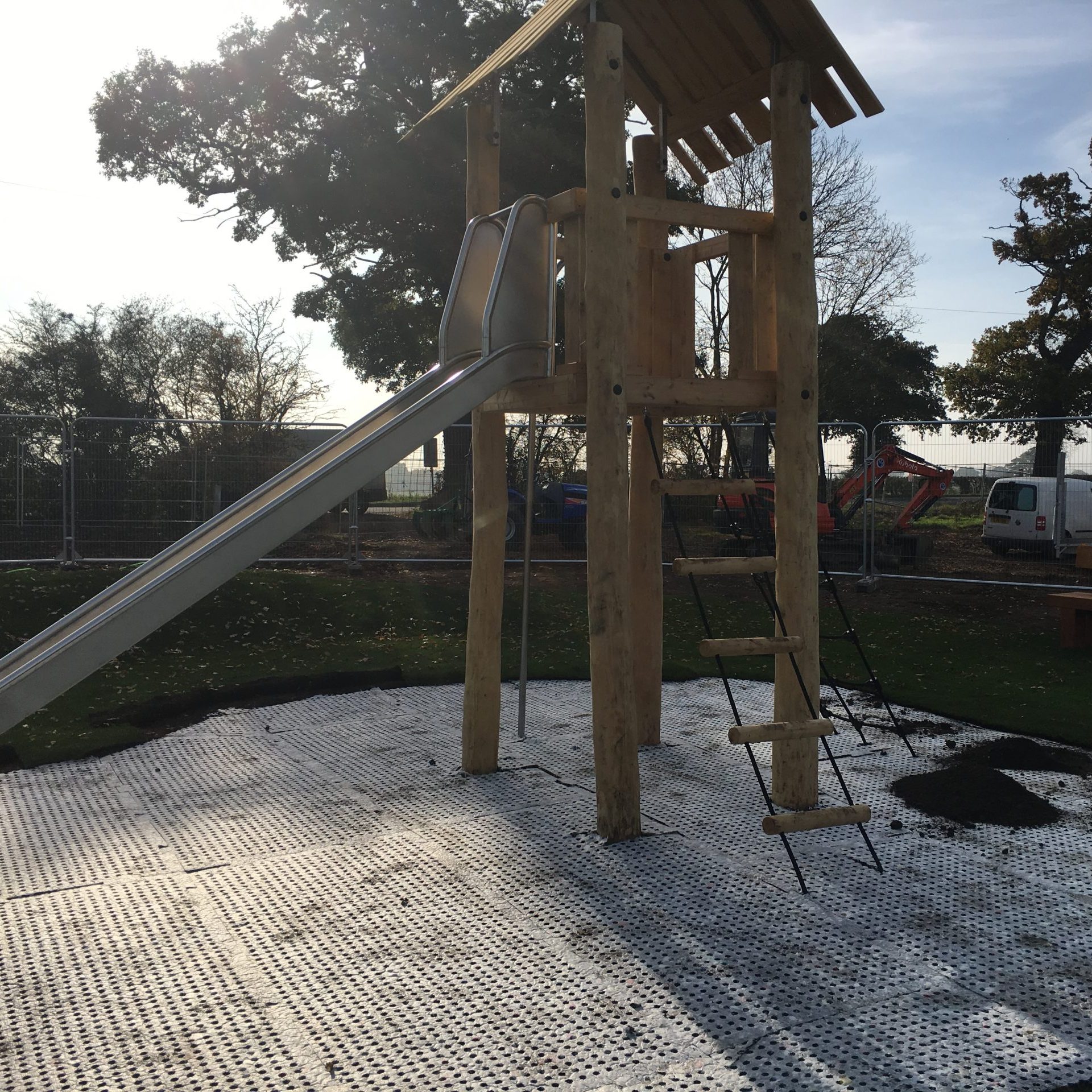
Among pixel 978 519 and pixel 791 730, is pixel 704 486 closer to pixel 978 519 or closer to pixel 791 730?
pixel 791 730

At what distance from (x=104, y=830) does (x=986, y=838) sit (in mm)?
4213

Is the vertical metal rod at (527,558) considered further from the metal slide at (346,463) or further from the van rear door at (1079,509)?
the van rear door at (1079,509)

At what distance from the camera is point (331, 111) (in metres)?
20.6

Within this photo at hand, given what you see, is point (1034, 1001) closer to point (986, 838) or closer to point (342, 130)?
point (986, 838)

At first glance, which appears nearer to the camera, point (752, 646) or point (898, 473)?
point (752, 646)

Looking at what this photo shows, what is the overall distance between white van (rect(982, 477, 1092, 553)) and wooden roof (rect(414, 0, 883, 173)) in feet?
36.4

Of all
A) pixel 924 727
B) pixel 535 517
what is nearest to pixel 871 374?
pixel 535 517

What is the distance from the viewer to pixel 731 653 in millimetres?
4609

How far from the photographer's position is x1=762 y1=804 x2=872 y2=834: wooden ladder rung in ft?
13.8

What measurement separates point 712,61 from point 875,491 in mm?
10628

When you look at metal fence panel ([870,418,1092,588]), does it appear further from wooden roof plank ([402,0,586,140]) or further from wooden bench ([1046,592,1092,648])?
wooden roof plank ([402,0,586,140])

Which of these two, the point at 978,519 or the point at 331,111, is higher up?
the point at 331,111

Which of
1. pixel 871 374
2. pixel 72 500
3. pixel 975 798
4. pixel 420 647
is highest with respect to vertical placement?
pixel 871 374

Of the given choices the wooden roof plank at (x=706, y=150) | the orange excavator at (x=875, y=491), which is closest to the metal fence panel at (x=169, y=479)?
the orange excavator at (x=875, y=491)
